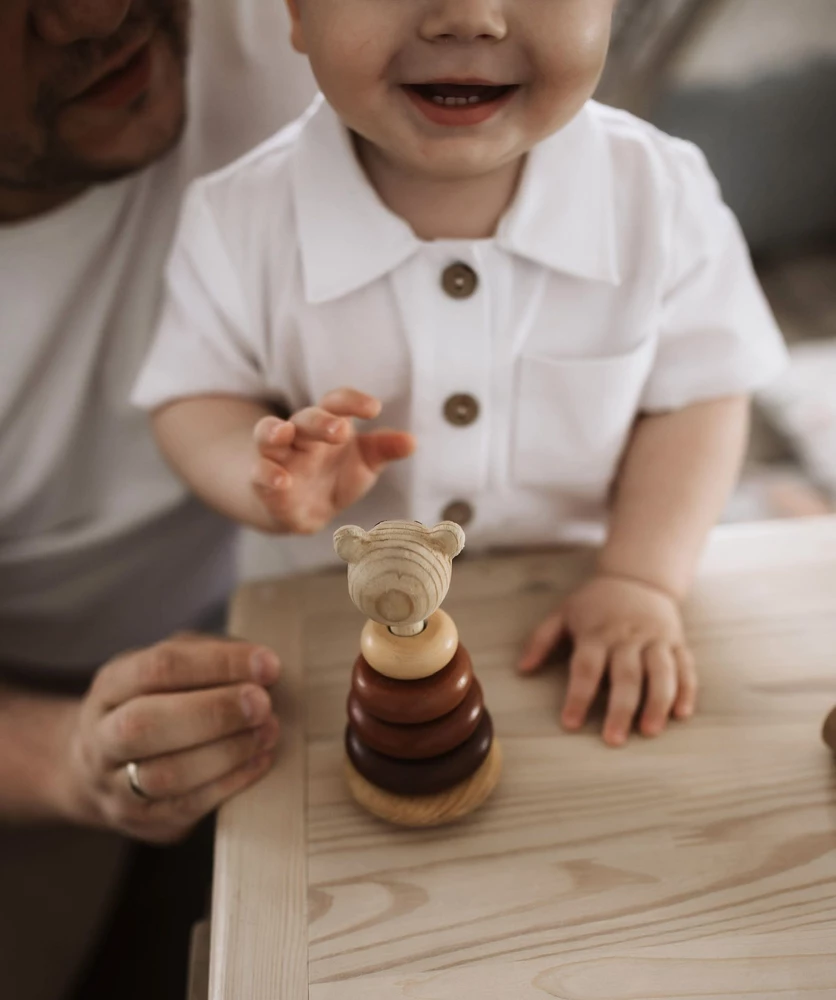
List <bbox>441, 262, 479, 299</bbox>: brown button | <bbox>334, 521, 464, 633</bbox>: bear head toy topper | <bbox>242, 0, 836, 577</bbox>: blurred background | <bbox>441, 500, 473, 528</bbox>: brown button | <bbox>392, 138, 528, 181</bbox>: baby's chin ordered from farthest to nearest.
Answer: <bbox>242, 0, 836, 577</bbox>: blurred background
<bbox>441, 500, 473, 528</bbox>: brown button
<bbox>441, 262, 479, 299</bbox>: brown button
<bbox>392, 138, 528, 181</bbox>: baby's chin
<bbox>334, 521, 464, 633</bbox>: bear head toy topper

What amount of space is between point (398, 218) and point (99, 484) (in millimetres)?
394

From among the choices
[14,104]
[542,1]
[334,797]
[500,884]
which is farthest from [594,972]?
[14,104]

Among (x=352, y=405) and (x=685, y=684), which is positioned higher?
(x=352, y=405)

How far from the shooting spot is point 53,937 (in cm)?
98

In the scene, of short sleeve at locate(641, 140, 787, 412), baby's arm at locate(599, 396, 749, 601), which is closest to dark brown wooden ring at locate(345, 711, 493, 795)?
baby's arm at locate(599, 396, 749, 601)

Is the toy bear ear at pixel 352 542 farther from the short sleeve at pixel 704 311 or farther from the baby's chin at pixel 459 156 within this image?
the short sleeve at pixel 704 311

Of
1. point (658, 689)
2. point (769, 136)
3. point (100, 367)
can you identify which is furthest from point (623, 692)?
point (769, 136)

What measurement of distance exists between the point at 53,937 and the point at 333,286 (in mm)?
755

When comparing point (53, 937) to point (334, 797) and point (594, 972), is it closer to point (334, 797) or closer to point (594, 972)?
point (334, 797)

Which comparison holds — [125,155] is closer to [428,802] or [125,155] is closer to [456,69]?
[456,69]

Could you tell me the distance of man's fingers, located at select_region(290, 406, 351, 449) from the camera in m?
0.54

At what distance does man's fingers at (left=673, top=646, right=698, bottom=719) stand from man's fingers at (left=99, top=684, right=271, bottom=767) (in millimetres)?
253

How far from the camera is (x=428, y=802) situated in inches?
19.9

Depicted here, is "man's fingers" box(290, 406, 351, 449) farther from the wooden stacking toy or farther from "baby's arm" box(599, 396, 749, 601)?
"baby's arm" box(599, 396, 749, 601)
